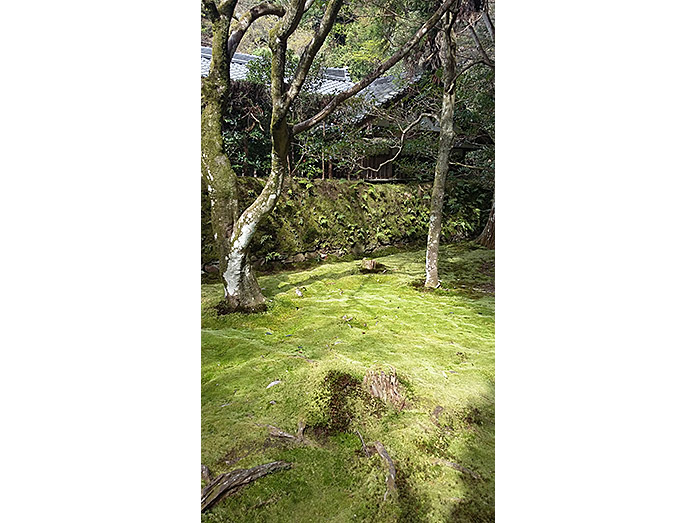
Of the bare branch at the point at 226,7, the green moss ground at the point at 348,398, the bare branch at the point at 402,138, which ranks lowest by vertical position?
the green moss ground at the point at 348,398

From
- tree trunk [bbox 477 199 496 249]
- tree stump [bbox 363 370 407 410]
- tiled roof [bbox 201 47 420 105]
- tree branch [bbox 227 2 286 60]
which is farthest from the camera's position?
tree trunk [bbox 477 199 496 249]

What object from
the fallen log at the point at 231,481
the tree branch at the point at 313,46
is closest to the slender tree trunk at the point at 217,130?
the tree branch at the point at 313,46

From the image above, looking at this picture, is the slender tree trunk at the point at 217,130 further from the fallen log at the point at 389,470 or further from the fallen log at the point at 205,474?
the fallen log at the point at 389,470

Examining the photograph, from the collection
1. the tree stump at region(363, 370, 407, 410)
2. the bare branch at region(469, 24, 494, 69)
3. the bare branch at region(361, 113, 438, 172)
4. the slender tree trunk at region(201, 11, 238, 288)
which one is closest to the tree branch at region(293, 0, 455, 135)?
the slender tree trunk at region(201, 11, 238, 288)

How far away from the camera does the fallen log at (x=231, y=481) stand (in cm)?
133

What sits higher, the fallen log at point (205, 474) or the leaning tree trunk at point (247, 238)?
the leaning tree trunk at point (247, 238)

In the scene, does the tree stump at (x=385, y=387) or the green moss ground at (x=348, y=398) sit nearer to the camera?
the green moss ground at (x=348, y=398)

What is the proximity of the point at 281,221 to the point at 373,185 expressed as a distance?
77 centimetres

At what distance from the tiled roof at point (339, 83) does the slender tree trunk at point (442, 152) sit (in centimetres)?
26

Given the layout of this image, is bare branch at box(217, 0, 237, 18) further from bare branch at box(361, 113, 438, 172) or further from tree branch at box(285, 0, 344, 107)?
bare branch at box(361, 113, 438, 172)

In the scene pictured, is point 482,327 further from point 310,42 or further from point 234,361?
point 310,42

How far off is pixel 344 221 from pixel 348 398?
1.49 meters

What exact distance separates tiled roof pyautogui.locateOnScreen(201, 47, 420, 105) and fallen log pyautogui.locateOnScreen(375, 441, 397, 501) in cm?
202

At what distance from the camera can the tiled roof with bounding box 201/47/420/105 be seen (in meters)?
2.55
